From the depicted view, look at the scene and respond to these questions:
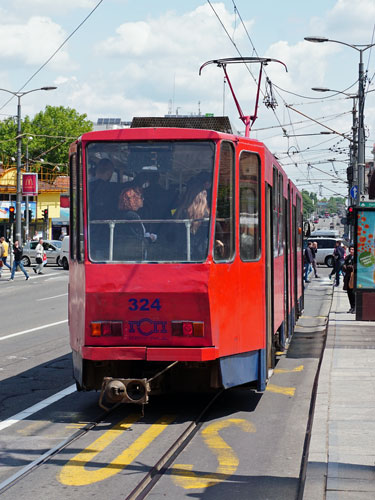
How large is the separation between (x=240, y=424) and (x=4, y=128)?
88618 mm

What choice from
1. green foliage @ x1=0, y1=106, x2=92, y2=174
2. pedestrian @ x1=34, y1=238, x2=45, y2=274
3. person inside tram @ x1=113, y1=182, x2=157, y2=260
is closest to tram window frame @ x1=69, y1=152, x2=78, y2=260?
person inside tram @ x1=113, y1=182, x2=157, y2=260

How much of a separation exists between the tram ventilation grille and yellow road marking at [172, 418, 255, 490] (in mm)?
3306

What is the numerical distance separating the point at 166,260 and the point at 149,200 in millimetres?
656

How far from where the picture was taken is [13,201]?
7488cm

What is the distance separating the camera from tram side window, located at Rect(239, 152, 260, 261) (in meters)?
9.09

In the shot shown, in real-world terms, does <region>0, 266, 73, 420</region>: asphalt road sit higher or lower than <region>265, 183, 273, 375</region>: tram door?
lower

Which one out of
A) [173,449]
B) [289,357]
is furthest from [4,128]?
[173,449]

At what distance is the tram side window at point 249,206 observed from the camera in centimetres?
909

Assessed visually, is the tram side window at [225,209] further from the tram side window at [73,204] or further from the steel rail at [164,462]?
the steel rail at [164,462]

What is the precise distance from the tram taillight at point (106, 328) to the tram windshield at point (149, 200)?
0.64 m

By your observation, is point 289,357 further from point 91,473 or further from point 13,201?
point 13,201

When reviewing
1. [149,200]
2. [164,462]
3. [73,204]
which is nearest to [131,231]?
[149,200]

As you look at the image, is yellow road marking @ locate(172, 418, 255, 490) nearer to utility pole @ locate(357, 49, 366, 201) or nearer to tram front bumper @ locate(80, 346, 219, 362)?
tram front bumper @ locate(80, 346, 219, 362)

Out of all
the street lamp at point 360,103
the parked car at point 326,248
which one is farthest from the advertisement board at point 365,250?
the parked car at point 326,248
